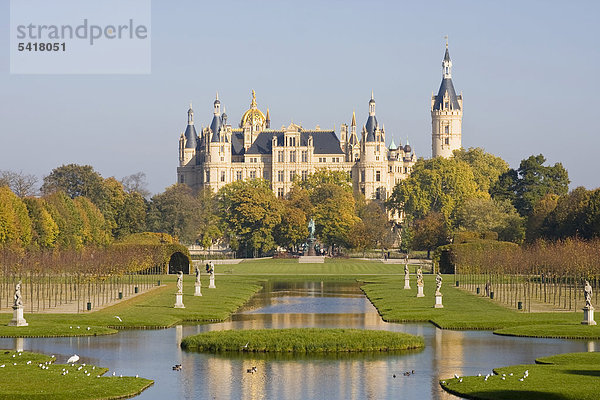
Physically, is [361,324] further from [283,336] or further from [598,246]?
[598,246]

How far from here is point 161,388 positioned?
107 ft

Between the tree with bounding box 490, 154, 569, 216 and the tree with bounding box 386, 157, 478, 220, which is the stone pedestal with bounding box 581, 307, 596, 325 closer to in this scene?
the tree with bounding box 490, 154, 569, 216

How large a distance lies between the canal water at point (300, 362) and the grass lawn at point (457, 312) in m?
1.90

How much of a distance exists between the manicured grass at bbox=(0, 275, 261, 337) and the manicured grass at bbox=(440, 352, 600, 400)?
1743 centimetres

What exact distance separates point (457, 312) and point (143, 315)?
14.6 meters

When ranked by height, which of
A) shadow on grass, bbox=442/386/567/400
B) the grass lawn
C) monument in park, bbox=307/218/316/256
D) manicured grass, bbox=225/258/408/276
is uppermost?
monument in park, bbox=307/218/316/256

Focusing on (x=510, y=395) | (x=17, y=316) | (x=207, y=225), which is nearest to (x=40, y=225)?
(x=207, y=225)

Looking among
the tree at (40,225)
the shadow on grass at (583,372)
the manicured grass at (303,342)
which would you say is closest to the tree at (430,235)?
the tree at (40,225)

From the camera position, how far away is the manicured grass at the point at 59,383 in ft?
100

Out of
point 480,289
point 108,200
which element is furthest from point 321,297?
point 108,200

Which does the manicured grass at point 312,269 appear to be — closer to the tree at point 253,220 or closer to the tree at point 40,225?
the tree at point 253,220

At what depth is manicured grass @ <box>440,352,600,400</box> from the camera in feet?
99.9

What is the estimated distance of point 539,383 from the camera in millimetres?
32031

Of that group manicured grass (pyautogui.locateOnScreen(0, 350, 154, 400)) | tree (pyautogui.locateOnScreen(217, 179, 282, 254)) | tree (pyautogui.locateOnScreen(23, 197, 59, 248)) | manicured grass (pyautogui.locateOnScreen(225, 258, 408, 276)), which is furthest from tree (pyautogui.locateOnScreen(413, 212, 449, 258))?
manicured grass (pyautogui.locateOnScreen(0, 350, 154, 400))
